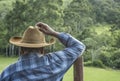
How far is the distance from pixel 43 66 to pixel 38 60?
5cm

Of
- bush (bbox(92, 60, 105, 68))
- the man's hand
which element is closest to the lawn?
bush (bbox(92, 60, 105, 68))

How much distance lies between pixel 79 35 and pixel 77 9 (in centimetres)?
442

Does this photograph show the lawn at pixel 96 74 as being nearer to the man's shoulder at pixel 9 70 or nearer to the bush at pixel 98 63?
the bush at pixel 98 63

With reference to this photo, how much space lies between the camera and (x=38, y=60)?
2.06 m

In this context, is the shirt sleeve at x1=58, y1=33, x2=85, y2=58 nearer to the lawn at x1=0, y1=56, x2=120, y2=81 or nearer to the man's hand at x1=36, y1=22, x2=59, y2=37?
→ the man's hand at x1=36, y1=22, x2=59, y2=37

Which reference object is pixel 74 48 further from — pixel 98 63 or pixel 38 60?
pixel 98 63

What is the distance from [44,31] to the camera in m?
2.21

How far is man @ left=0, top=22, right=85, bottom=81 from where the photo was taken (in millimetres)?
2031

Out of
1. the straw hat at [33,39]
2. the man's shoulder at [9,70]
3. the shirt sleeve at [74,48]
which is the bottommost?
the man's shoulder at [9,70]

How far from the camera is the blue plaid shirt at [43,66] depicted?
2.03 metres

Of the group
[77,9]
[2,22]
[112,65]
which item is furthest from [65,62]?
[77,9]

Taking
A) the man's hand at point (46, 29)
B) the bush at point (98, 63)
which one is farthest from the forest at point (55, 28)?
the man's hand at point (46, 29)

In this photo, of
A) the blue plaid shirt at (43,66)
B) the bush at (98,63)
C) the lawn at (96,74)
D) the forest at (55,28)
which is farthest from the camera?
the forest at (55,28)

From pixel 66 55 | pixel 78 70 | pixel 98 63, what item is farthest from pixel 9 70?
pixel 98 63
